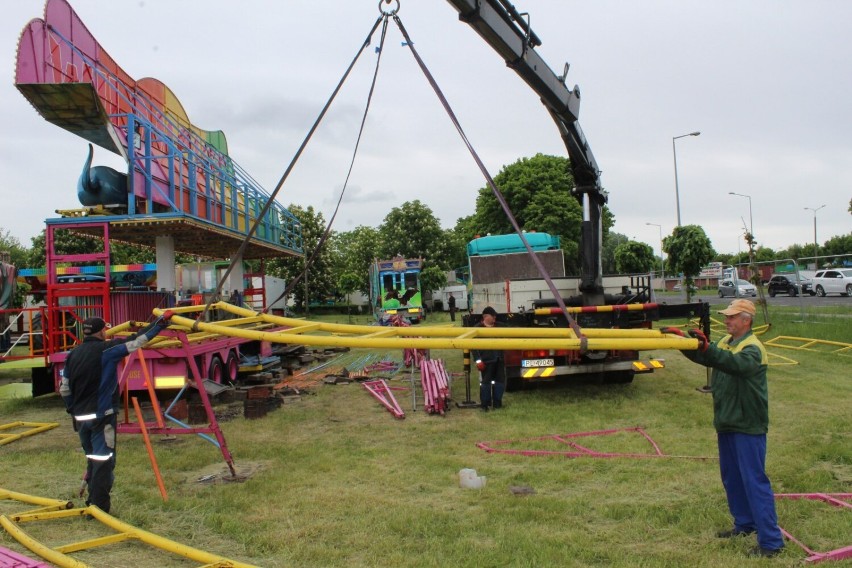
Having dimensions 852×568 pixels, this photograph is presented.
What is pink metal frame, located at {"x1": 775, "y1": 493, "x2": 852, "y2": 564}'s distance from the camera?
3.64 metres

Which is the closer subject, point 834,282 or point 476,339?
point 476,339

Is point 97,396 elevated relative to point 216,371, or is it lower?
elevated

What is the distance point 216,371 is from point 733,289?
3180 cm

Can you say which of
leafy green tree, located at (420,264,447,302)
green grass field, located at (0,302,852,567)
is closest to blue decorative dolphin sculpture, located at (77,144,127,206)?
green grass field, located at (0,302,852,567)

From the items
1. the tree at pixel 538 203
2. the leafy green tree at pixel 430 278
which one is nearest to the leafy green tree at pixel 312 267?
the leafy green tree at pixel 430 278

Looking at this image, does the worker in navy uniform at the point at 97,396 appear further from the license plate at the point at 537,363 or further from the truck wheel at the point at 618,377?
the truck wheel at the point at 618,377

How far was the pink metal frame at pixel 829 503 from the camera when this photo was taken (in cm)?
364

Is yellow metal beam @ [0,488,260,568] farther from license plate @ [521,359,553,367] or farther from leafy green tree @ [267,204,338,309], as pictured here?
leafy green tree @ [267,204,338,309]

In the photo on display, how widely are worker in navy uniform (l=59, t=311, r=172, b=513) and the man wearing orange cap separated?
440 cm

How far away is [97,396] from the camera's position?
504cm

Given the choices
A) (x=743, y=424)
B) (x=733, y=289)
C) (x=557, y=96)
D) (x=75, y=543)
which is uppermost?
(x=557, y=96)

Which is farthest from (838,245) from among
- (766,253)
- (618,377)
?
(618,377)

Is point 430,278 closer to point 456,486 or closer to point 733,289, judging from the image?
point 733,289

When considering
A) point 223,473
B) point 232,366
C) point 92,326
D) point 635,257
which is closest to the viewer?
point 92,326
